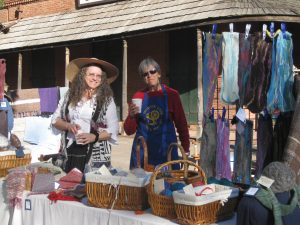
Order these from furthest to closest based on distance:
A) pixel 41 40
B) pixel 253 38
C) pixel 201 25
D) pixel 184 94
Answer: pixel 41 40
pixel 184 94
pixel 201 25
pixel 253 38

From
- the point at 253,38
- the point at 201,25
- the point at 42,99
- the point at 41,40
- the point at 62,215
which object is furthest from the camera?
the point at 41,40

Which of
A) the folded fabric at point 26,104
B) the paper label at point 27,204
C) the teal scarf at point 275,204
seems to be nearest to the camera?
the teal scarf at point 275,204

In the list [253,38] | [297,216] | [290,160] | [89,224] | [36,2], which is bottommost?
[89,224]

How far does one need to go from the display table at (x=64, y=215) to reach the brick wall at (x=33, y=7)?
12.7 metres

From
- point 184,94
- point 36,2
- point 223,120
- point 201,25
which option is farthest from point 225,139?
point 36,2

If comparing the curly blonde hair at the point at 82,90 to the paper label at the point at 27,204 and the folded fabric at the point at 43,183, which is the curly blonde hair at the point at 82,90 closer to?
the folded fabric at the point at 43,183

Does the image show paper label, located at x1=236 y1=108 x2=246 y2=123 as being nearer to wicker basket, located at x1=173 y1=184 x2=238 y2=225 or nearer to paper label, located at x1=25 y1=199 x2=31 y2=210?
wicker basket, located at x1=173 y1=184 x2=238 y2=225

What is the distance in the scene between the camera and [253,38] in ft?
11.5

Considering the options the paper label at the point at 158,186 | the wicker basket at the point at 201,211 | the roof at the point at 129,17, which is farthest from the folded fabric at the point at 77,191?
the roof at the point at 129,17

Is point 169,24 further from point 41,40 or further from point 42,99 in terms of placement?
point 41,40

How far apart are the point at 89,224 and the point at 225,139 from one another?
3.92 feet

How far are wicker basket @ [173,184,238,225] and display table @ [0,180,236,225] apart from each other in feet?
0.20

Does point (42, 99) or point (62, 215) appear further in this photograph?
point (42, 99)

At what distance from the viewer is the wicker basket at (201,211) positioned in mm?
2494
